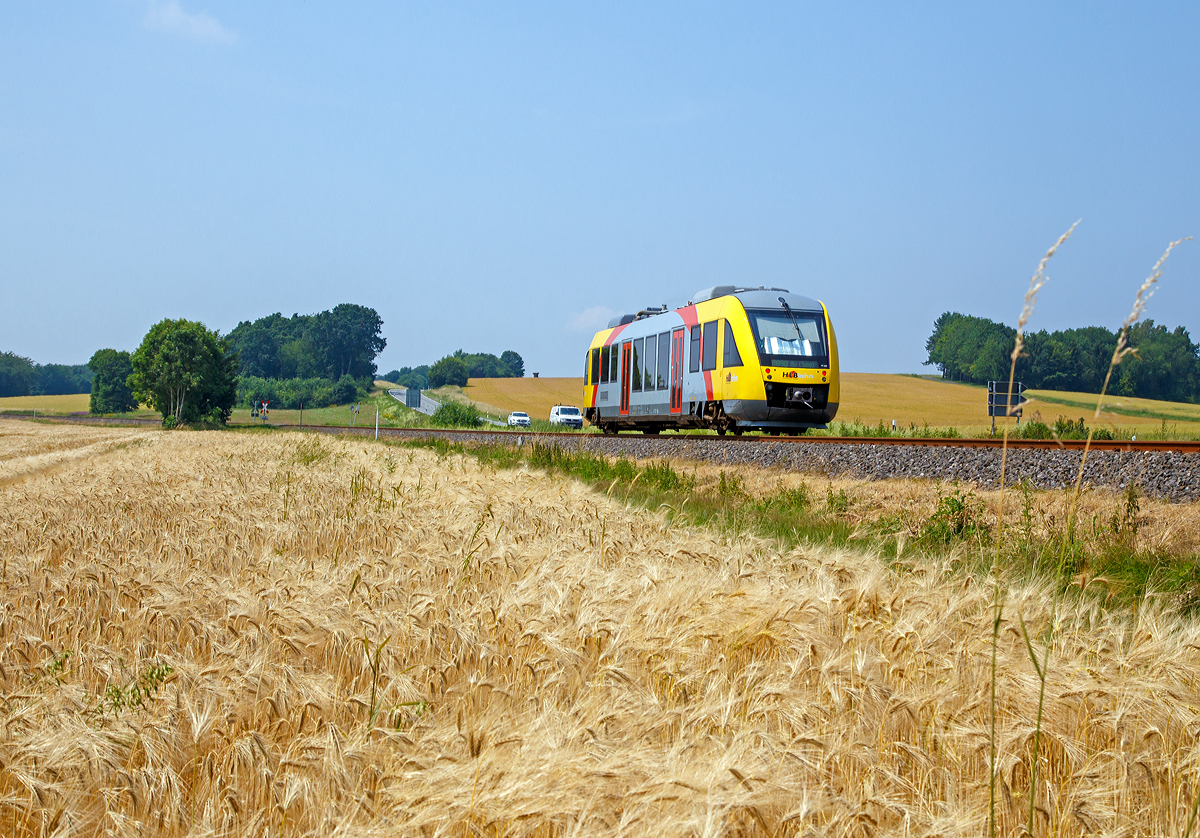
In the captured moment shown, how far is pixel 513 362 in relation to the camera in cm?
16875

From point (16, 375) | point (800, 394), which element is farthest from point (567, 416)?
point (16, 375)

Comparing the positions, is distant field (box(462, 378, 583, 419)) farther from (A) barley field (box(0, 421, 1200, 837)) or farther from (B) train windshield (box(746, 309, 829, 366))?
(A) barley field (box(0, 421, 1200, 837))

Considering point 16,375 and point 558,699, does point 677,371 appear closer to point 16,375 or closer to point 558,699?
point 558,699

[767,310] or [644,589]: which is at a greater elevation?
[767,310]

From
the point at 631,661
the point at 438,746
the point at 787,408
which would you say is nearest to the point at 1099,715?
the point at 631,661

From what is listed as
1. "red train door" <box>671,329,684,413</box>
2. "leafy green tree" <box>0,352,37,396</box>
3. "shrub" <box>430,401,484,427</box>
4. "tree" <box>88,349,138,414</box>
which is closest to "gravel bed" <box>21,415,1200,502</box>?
"red train door" <box>671,329,684,413</box>

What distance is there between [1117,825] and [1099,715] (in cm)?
68

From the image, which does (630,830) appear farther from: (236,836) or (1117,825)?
(1117,825)

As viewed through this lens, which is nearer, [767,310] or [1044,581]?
[1044,581]

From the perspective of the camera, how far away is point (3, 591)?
3949mm

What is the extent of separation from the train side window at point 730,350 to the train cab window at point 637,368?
5.49m

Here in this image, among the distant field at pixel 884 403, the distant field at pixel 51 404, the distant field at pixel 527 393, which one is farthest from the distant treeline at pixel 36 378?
the distant field at pixel 527 393

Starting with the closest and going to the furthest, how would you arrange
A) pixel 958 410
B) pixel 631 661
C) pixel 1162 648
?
pixel 631 661
pixel 1162 648
pixel 958 410

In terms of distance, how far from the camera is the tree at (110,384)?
103562mm
